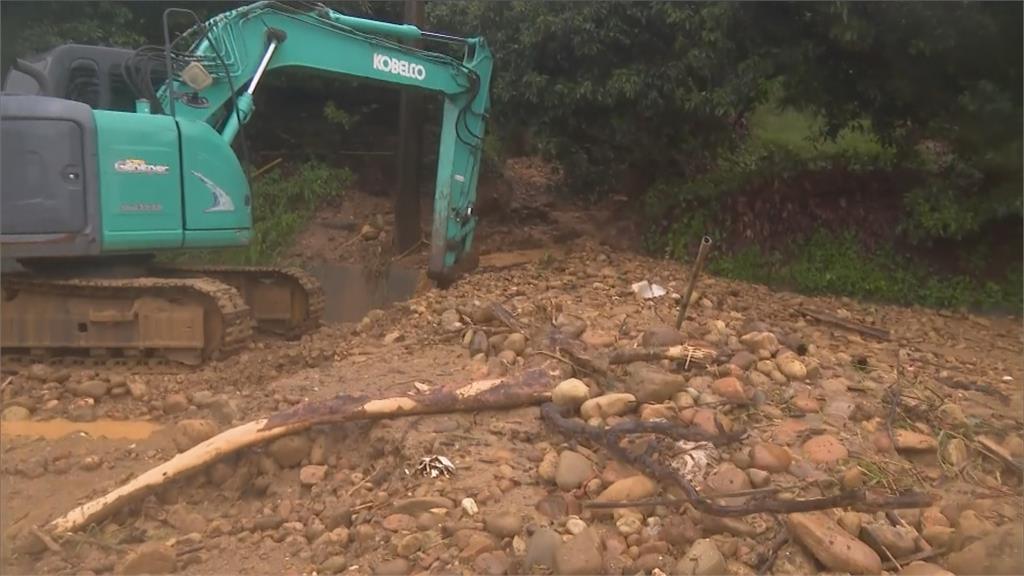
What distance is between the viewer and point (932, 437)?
4965 millimetres

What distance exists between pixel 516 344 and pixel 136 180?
10.6 feet

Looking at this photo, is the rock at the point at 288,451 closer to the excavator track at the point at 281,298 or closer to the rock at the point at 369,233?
the excavator track at the point at 281,298

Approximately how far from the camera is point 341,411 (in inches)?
198

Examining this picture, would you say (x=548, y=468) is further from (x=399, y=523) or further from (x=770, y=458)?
(x=770, y=458)

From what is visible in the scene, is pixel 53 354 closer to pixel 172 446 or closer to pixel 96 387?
pixel 96 387

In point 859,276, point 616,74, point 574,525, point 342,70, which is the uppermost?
point 616,74

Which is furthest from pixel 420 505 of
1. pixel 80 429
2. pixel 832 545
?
pixel 80 429

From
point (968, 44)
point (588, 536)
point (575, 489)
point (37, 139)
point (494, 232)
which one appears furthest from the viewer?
point (494, 232)

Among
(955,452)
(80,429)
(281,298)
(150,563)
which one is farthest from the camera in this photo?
(281,298)

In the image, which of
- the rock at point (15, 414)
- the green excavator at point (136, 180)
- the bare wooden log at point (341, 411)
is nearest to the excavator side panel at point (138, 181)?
the green excavator at point (136, 180)

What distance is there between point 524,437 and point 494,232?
7790 mm

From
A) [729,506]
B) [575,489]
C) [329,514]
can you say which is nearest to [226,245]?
[329,514]

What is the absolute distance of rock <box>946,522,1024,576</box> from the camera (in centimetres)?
383

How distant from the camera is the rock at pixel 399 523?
4.21m
